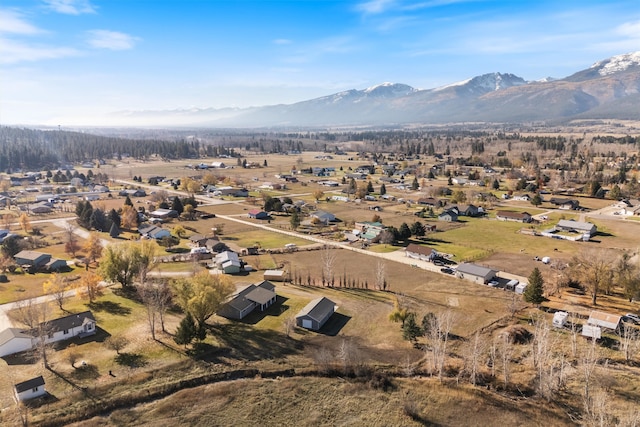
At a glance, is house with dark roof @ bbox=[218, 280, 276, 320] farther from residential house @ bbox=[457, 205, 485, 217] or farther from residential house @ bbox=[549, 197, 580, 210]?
residential house @ bbox=[549, 197, 580, 210]

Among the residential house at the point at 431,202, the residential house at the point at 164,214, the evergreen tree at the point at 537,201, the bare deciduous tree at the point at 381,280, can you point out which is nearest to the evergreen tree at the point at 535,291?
the bare deciduous tree at the point at 381,280

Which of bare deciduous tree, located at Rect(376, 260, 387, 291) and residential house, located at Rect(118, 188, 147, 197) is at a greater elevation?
residential house, located at Rect(118, 188, 147, 197)

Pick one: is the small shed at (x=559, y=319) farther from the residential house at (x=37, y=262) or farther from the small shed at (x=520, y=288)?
the residential house at (x=37, y=262)

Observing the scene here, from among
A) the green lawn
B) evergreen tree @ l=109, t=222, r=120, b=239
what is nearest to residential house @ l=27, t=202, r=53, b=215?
evergreen tree @ l=109, t=222, r=120, b=239

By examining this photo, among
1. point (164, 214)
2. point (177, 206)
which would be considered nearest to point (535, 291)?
point (164, 214)

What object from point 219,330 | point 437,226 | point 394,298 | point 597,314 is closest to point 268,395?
point 219,330

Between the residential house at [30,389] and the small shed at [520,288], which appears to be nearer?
the residential house at [30,389]
